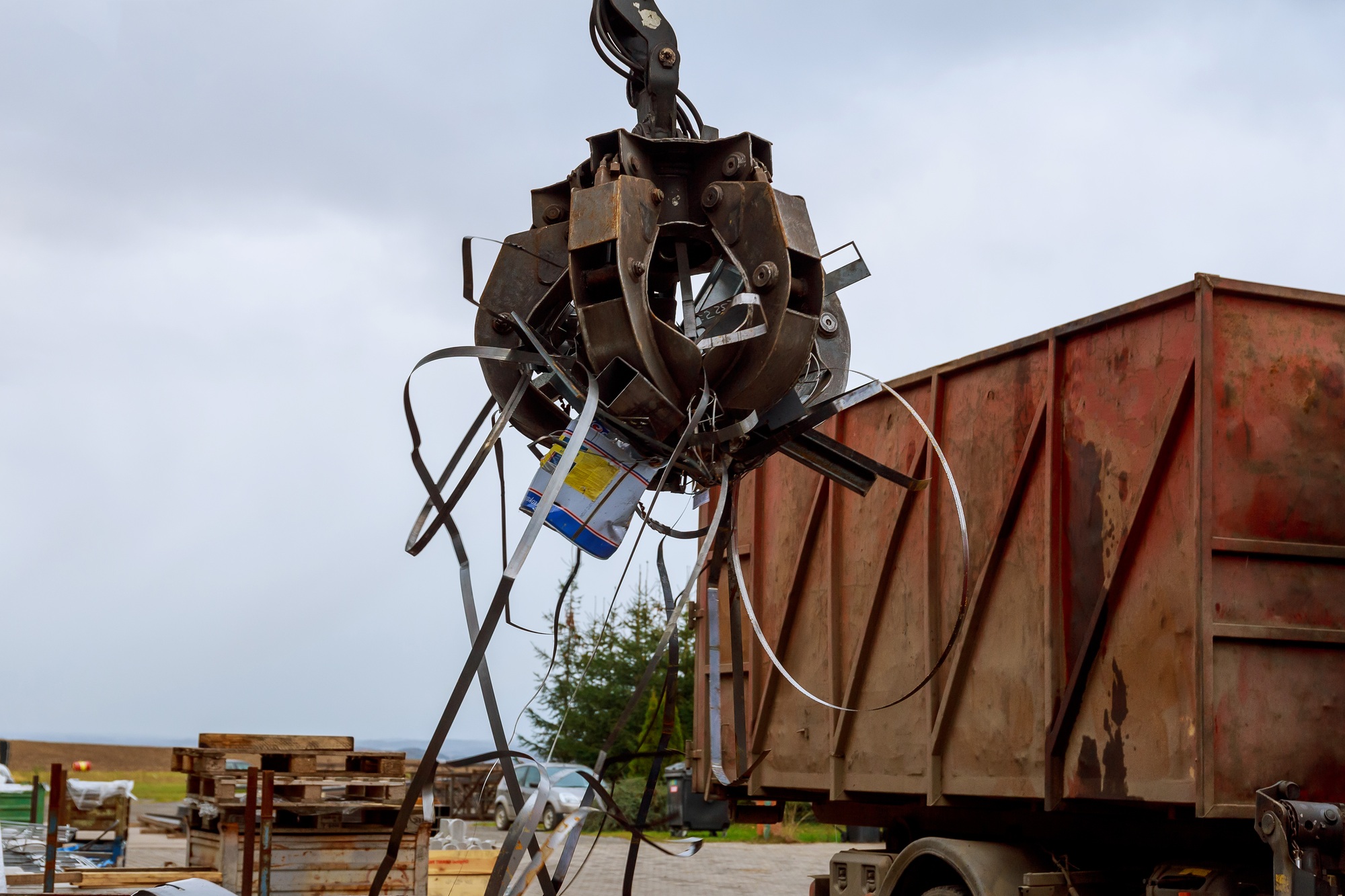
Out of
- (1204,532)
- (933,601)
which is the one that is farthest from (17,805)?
(1204,532)

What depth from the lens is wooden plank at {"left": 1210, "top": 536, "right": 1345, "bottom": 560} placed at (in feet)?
16.6

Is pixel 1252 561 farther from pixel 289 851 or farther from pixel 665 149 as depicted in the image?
pixel 289 851

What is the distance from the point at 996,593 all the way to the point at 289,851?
4.81 m

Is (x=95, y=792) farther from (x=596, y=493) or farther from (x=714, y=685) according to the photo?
(x=596, y=493)

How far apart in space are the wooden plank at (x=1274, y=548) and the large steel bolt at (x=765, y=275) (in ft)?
7.39

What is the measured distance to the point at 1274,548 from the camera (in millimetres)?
5105

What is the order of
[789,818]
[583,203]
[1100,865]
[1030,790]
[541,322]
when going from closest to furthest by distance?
[583,203]
[541,322]
[1030,790]
[1100,865]
[789,818]

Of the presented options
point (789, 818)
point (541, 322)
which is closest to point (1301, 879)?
point (541, 322)

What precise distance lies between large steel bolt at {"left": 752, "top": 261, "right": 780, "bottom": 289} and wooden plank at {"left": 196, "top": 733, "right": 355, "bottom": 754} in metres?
6.01

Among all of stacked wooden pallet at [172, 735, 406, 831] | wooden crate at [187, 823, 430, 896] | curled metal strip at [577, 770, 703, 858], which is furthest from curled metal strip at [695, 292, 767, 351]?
stacked wooden pallet at [172, 735, 406, 831]

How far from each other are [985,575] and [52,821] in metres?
5.35

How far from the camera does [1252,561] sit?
5129 mm

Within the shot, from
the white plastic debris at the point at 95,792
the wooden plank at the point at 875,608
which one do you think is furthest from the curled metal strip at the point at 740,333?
the white plastic debris at the point at 95,792

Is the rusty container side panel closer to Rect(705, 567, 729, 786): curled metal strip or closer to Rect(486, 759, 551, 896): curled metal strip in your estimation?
Rect(705, 567, 729, 786): curled metal strip
